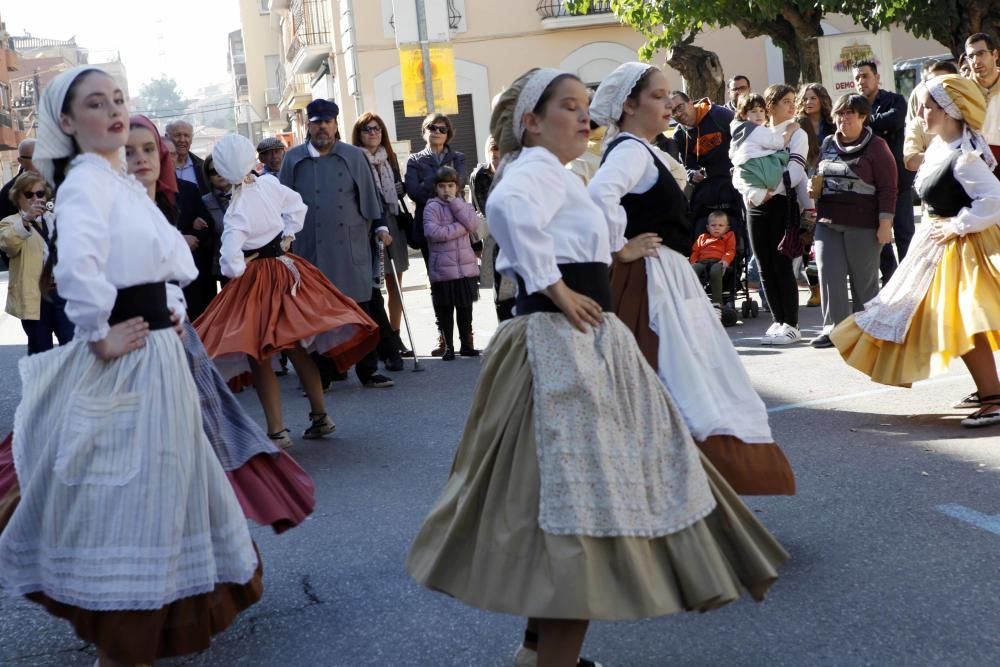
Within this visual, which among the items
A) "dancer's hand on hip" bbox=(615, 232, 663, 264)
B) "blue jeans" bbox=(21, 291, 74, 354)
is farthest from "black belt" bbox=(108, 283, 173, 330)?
"blue jeans" bbox=(21, 291, 74, 354)

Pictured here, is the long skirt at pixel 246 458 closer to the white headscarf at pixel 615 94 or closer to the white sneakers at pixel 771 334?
the white headscarf at pixel 615 94

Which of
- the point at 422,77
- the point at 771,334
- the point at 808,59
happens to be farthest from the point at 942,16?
the point at 771,334

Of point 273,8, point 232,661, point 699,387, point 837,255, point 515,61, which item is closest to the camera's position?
point 232,661

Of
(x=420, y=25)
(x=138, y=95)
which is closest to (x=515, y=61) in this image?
(x=420, y=25)

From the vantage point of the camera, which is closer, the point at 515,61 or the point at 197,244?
the point at 197,244

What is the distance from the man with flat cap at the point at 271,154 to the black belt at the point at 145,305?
6432 millimetres

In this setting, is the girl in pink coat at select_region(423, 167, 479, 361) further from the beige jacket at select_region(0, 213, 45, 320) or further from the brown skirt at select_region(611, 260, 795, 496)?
the brown skirt at select_region(611, 260, 795, 496)

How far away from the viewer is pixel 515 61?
31.7 m

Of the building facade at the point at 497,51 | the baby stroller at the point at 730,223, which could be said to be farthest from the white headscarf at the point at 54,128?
the building facade at the point at 497,51

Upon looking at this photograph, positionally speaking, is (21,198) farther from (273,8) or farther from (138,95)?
(138,95)

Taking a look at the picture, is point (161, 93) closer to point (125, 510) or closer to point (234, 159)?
point (234, 159)

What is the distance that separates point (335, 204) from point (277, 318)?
7.90 feet

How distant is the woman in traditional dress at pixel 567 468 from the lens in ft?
11.0

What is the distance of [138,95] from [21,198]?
17972 centimetres
